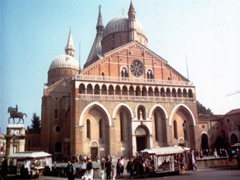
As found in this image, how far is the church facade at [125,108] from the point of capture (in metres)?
30.4

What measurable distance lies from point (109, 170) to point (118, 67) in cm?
2032

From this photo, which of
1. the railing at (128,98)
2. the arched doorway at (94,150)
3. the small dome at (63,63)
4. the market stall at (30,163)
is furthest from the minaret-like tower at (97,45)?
the market stall at (30,163)

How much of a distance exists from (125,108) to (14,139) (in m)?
14.0

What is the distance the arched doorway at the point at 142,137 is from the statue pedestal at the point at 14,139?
1436 centimetres

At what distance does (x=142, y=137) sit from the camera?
33281mm

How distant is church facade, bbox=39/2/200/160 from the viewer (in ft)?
99.8

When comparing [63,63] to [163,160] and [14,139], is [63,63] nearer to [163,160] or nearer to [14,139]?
[14,139]

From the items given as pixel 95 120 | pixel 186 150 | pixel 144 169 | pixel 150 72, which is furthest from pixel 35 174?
pixel 150 72

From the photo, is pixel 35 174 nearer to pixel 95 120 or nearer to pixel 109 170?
pixel 109 170

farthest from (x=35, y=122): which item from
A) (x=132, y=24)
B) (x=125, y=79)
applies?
(x=132, y=24)

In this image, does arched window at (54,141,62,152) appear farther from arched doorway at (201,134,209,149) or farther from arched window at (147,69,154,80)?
arched doorway at (201,134,209,149)

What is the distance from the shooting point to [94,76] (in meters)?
31.7

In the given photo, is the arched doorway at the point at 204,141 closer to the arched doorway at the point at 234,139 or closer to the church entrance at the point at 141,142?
the arched doorway at the point at 234,139

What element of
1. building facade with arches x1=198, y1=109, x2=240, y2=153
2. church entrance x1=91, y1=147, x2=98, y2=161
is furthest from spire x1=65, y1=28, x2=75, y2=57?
building facade with arches x1=198, y1=109, x2=240, y2=153
